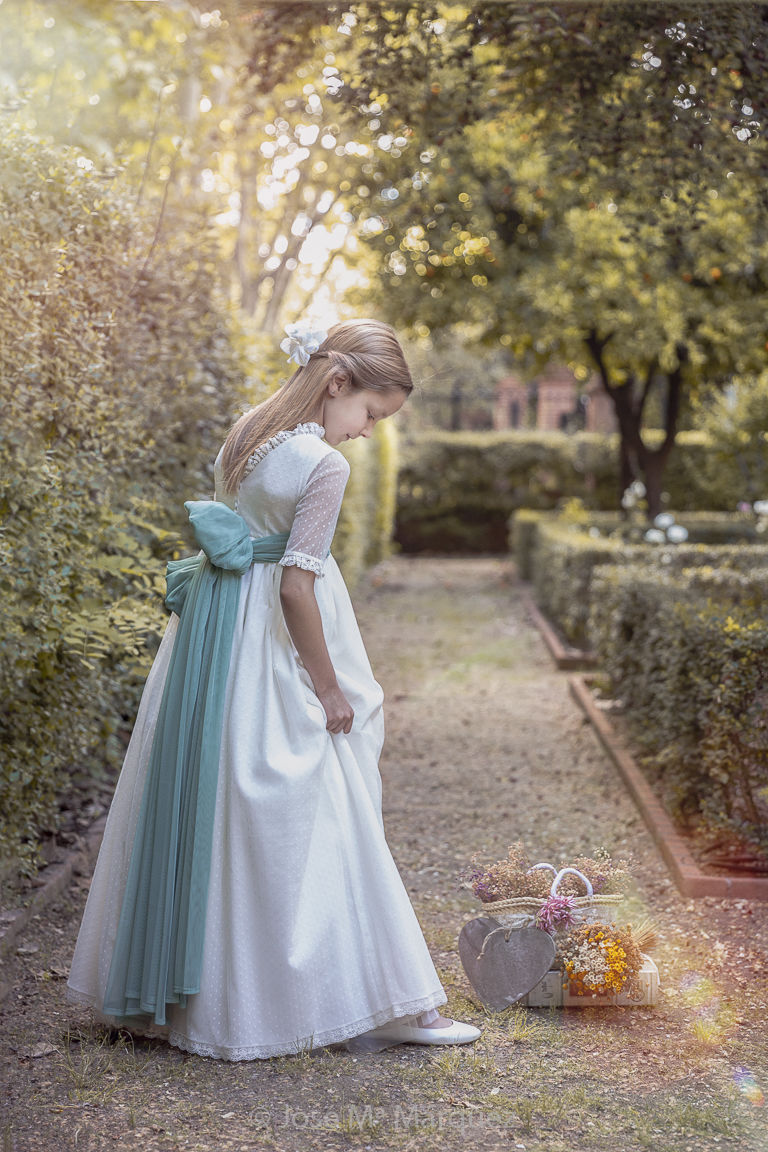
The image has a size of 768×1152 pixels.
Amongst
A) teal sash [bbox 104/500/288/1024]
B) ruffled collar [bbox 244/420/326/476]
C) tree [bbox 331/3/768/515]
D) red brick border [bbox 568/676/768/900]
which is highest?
tree [bbox 331/3/768/515]

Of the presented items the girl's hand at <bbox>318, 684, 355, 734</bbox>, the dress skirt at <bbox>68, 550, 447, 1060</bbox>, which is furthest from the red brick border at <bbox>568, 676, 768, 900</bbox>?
the girl's hand at <bbox>318, 684, 355, 734</bbox>

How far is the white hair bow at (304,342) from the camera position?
118 inches

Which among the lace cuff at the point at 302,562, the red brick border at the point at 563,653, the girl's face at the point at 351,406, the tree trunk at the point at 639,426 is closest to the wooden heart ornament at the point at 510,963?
the lace cuff at the point at 302,562

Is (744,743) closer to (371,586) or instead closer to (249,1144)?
(249,1144)

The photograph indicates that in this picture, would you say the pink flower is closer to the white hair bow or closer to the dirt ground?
the dirt ground

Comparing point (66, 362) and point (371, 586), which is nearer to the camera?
point (66, 362)

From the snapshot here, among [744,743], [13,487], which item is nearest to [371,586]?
[744,743]

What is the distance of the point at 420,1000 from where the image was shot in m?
2.88

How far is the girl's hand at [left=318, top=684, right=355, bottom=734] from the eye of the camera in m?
2.91

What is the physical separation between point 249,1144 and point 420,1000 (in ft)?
1.92

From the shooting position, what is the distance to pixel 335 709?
2912mm

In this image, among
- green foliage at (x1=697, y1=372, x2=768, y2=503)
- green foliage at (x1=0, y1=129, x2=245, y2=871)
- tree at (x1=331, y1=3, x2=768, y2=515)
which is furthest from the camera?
green foliage at (x1=697, y1=372, x2=768, y2=503)

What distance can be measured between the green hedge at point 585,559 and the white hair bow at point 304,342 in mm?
5660

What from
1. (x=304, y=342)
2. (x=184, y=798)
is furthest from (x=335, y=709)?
(x=304, y=342)
